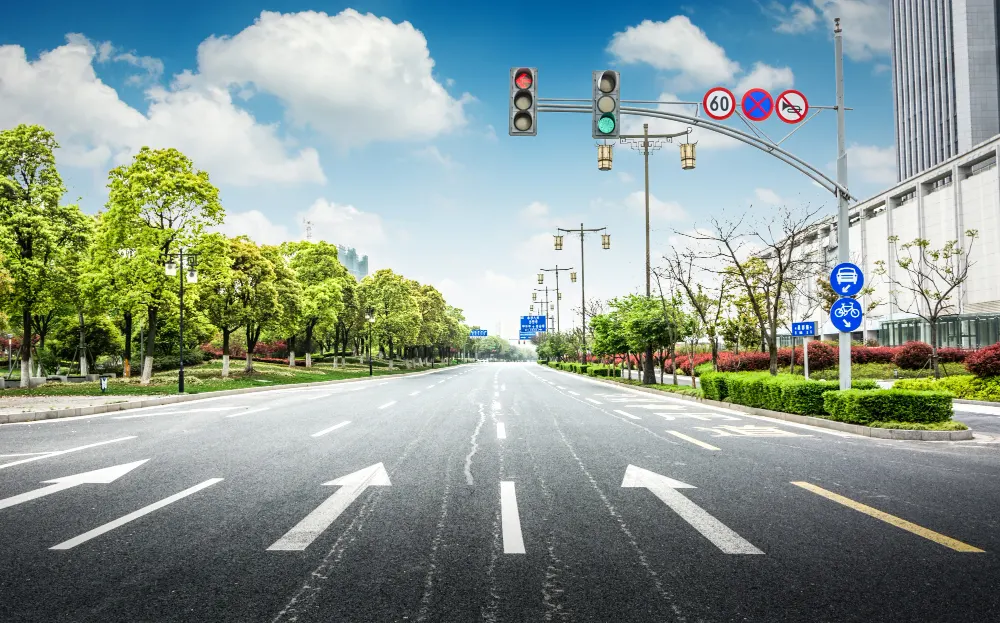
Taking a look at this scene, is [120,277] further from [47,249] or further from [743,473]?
[743,473]

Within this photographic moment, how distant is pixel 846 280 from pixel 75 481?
43.9ft

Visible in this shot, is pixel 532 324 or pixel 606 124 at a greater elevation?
pixel 606 124

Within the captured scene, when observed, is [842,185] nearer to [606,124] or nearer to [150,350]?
[606,124]

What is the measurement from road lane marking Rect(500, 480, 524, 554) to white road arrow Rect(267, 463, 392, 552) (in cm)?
140

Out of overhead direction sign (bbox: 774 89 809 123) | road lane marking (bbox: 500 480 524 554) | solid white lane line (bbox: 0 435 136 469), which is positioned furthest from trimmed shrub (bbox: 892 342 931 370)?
solid white lane line (bbox: 0 435 136 469)

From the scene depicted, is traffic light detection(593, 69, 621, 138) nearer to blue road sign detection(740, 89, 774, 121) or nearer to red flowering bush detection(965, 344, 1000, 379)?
blue road sign detection(740, 89, 774, 121)

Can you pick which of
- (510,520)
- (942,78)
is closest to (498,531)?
(510,520)

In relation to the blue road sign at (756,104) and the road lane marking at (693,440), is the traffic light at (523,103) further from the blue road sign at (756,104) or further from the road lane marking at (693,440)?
the road lane marking at (693,440)

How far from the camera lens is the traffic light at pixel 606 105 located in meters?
9.30

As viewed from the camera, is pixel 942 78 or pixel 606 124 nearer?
pixel 606 124

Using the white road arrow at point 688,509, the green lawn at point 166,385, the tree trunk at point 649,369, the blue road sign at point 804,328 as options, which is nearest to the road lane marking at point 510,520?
the white road arrow at point 688,509

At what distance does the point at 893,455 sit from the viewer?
30.1ft

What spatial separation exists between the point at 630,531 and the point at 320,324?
5037 centimetres

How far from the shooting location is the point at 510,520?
5.39 m
